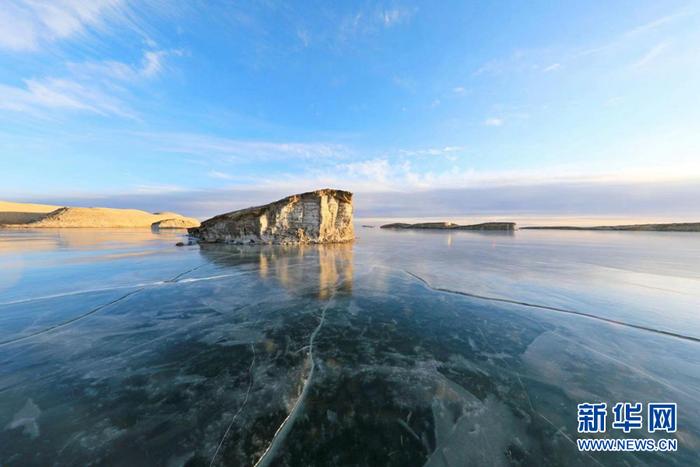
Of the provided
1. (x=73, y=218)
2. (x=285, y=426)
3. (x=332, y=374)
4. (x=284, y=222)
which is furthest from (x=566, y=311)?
(x=73, y=218)

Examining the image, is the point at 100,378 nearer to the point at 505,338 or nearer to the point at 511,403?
the point at 511,403

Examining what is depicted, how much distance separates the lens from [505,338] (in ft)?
14.8

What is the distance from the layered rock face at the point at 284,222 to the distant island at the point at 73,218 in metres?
55.7

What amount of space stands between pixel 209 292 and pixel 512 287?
33.9 ft

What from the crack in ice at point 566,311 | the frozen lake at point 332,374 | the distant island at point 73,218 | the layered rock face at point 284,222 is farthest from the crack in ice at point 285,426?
the distant island at point 73,218

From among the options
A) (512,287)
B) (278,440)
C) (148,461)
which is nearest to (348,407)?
(278,440)

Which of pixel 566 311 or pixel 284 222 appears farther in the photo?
pixel 284 222

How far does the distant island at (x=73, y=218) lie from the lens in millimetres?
59156

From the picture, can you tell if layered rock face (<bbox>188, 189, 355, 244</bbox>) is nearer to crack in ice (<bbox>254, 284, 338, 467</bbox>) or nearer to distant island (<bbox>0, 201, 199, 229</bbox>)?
crack in ice (<bbox>254, 284, 338, 467</bbox>)

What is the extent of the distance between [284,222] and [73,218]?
75.5 metres

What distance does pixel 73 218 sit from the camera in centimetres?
5978

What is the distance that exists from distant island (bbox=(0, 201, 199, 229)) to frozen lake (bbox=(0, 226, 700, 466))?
3090 inches

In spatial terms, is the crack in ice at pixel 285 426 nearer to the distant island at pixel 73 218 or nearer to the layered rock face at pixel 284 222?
the layered rock face at pixel 284 222

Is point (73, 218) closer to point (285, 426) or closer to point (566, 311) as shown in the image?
point (285, 426)
